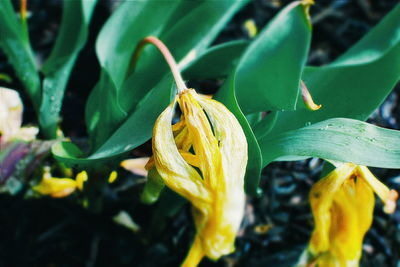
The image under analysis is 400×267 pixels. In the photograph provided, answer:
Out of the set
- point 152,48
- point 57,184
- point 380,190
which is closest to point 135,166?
point 57,184

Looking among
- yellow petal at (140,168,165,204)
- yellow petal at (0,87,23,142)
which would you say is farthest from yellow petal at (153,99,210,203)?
yellow petal at (0,87,23,142)

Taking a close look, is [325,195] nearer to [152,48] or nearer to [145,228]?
[152,48]

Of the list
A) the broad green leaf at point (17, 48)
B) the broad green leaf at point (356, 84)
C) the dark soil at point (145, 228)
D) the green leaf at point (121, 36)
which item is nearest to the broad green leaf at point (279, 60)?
the broad green leaf at point (356, 84)

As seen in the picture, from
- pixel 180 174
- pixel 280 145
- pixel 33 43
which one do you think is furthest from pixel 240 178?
pixel 33 43

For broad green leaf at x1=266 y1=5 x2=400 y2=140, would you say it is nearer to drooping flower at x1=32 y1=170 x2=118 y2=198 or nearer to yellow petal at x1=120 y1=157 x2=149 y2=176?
yellow petal at x1=120 y1=157 x2=149 y2=176

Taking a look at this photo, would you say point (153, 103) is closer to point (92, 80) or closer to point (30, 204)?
point (30, 204)
